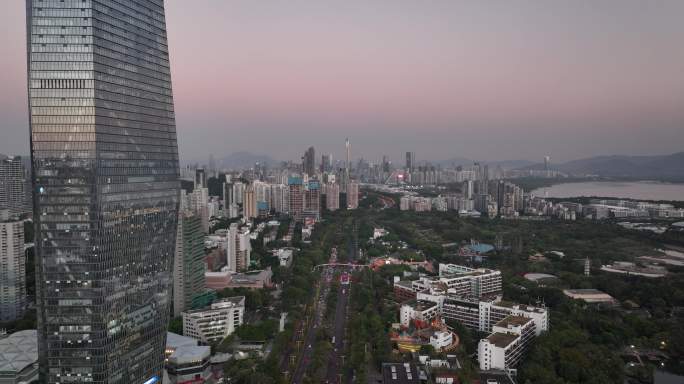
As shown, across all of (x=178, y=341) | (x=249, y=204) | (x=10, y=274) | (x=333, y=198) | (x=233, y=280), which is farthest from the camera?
(x=333, y=198)

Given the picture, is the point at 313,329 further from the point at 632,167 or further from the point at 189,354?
the point at 632,167

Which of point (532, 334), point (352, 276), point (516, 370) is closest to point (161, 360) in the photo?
point (516, 370)

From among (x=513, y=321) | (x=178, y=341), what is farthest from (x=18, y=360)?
(x=513, y=321)

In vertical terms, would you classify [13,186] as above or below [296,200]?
above

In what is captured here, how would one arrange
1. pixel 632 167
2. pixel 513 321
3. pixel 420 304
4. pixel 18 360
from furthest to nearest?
pixel 632 167
pixel 420 304
pixel 513 321
pixel 18 360

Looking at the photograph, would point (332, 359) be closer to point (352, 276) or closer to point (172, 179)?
point (172, 179)

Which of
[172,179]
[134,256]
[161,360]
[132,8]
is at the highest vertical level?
[132,8]

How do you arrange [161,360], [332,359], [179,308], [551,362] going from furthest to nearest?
[179,308]
[332,359]
[551,362]
[161,360]
